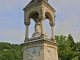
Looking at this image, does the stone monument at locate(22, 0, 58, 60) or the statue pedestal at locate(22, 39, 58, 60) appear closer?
the statue pedestal at locate(22, 39, 58, 60)

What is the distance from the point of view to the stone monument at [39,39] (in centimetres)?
809

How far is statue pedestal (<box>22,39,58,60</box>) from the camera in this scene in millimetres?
7984

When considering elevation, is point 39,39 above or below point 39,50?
above

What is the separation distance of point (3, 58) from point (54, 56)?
41.4 meters

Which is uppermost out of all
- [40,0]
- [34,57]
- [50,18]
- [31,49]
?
[40,0]

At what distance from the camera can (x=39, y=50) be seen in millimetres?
8102

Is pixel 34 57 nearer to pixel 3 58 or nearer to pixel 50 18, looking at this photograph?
pixel 50 18

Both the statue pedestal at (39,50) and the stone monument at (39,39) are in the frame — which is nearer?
the statue pedestal at (39,50)

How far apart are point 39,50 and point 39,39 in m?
0.69

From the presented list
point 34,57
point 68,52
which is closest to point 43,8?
→ point 34,57

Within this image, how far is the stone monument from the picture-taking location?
26.5 feet

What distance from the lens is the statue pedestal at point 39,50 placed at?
26.2 feet

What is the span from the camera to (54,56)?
8.83 meters

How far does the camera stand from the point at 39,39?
8.18 m
